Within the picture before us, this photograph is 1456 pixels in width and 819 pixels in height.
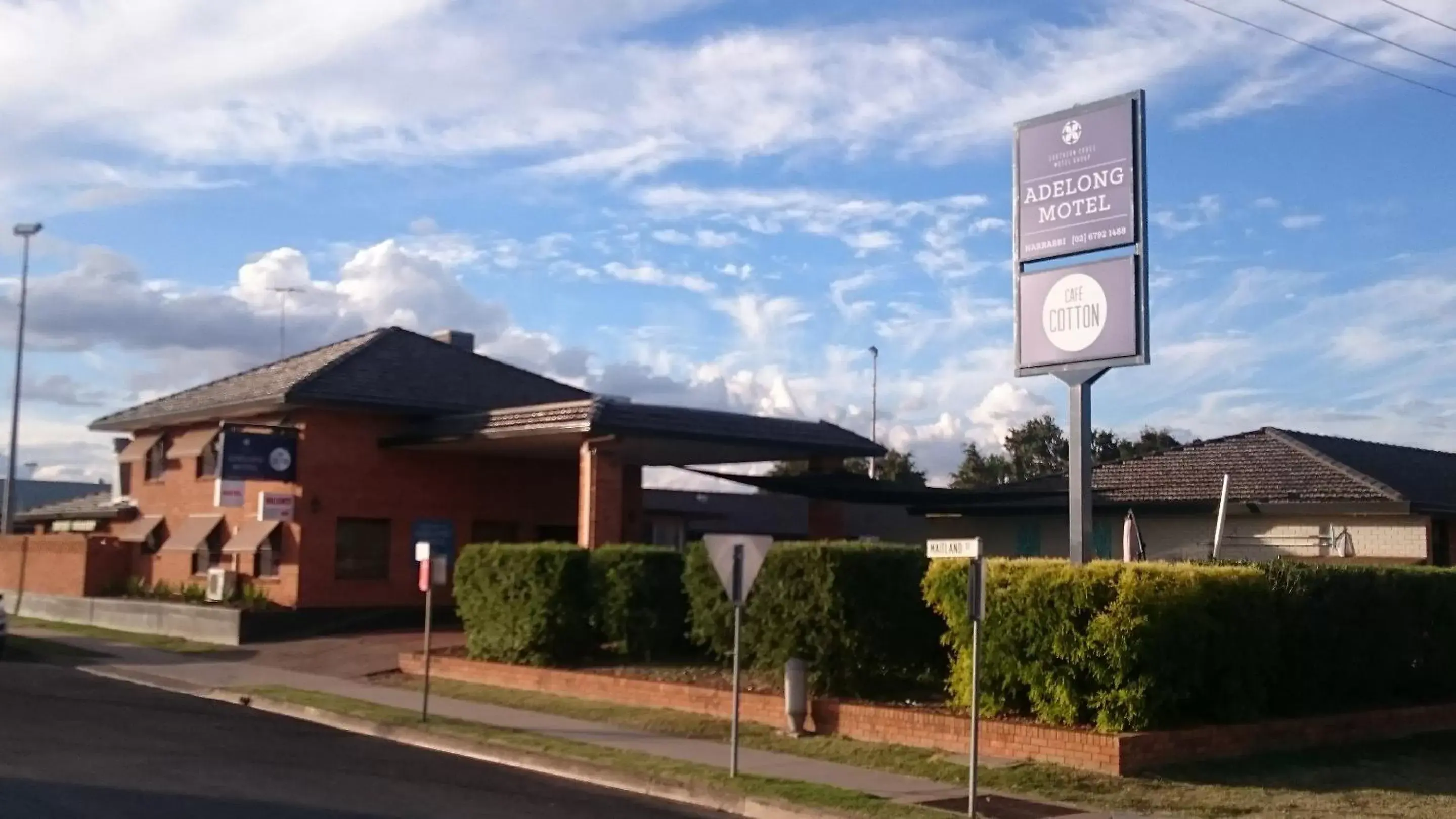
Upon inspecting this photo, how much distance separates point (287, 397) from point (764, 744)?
51.3 feet

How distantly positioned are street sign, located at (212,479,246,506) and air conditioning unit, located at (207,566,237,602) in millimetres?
1692

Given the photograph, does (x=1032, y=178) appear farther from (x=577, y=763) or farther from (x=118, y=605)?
(x=118, y=605)

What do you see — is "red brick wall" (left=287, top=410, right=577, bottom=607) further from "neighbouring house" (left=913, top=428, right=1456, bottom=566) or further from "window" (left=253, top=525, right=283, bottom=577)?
"neighbouring house" (left=913, top=428, right=1456, bottom=566)

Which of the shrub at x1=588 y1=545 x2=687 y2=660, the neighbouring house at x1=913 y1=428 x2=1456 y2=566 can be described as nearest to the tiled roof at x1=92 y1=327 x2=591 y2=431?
the neighbouring house at x1=913 y1=428 x2=1456 y2=566

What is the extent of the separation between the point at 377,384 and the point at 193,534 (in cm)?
603

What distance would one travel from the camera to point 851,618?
17.2 m

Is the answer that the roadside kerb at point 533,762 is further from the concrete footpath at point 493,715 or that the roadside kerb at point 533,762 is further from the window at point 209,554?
the window at point 209,554

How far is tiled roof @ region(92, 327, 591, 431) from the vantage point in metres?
30.0

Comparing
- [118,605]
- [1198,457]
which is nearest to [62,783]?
[118,605]

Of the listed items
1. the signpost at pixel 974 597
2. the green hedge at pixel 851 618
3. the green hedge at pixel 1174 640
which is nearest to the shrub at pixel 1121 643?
the green hedge at pixel 1174 640

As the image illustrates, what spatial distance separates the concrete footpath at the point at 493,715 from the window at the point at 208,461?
15.8ft

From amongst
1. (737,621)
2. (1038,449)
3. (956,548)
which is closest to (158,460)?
(737,621)

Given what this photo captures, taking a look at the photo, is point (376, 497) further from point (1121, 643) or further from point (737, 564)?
point (1121, 643)

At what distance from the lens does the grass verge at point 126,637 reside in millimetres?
27750
